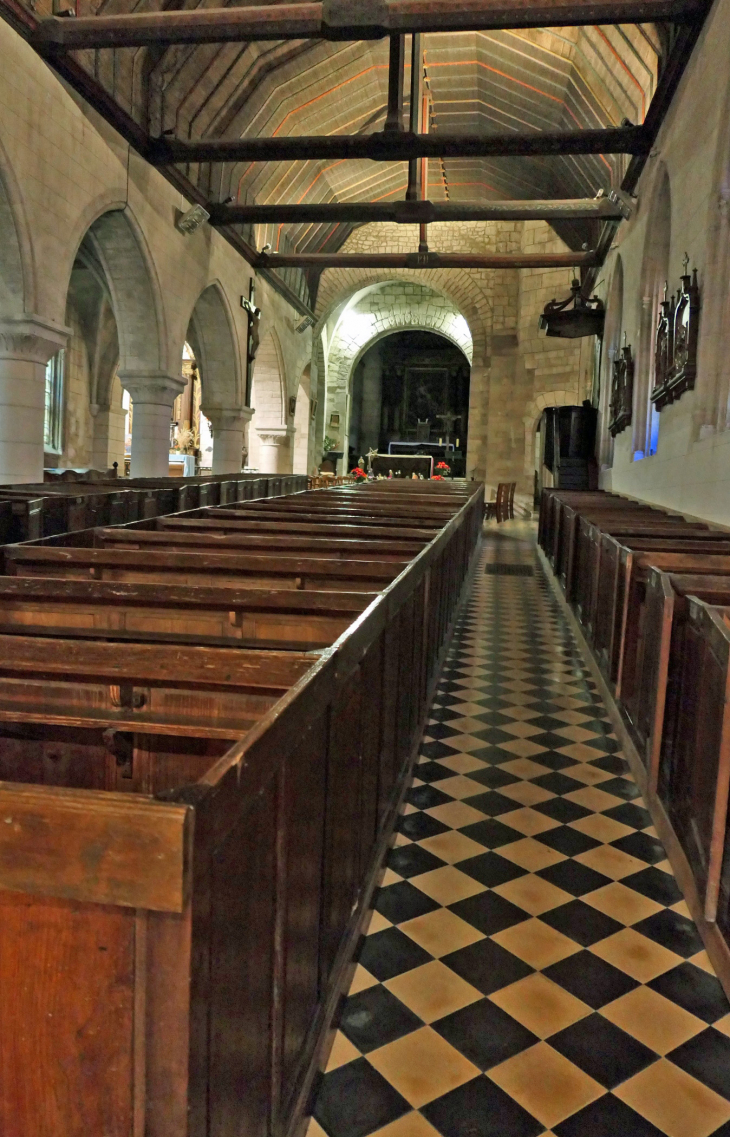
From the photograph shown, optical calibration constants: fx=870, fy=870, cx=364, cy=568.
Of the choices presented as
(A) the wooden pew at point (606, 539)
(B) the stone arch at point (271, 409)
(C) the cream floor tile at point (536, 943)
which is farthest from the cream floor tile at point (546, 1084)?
(B) the stone arch at point (271, 409)

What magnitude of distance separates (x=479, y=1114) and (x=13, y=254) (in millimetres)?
7661

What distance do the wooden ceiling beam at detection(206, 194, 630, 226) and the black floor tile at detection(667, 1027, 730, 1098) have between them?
1023 centimetres

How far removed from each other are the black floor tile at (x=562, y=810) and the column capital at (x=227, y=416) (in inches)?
474

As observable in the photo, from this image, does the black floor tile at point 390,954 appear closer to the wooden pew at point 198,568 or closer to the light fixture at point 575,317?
the wooden pew at point 198,568

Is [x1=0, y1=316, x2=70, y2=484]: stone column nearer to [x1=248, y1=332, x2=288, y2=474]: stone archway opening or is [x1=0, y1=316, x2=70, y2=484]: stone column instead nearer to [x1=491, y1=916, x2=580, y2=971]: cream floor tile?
[x1=491, y1=916, x2=580, y2=971]: cream floor tile

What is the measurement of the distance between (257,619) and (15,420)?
6.32 m

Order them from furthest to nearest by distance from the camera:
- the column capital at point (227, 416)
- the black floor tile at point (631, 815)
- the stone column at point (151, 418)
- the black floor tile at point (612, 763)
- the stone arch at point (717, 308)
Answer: the column capital at point (227, 416), the stone column at point (151, 418), the stone arch at point (717, 308), the black floor tile at point (612, 763), the black floor tile at point (631, 815)

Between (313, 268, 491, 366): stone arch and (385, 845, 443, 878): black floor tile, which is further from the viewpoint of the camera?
(313, 268, 491, 366): stone arch

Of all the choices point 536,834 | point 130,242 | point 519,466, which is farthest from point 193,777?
point 519,466

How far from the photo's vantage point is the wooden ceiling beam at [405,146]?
8984 millimetres

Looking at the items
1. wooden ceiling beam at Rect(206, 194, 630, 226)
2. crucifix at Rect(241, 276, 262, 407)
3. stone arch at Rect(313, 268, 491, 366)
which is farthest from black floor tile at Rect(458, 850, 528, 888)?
stone arch at Rect(313, 268, 491, 366)

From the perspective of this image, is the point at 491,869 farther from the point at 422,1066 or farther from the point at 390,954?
the point at 422,1066

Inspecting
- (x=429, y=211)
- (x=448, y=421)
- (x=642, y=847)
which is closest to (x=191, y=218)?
(x=429, y=211)

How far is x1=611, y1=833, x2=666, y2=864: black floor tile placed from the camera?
2814 mm
